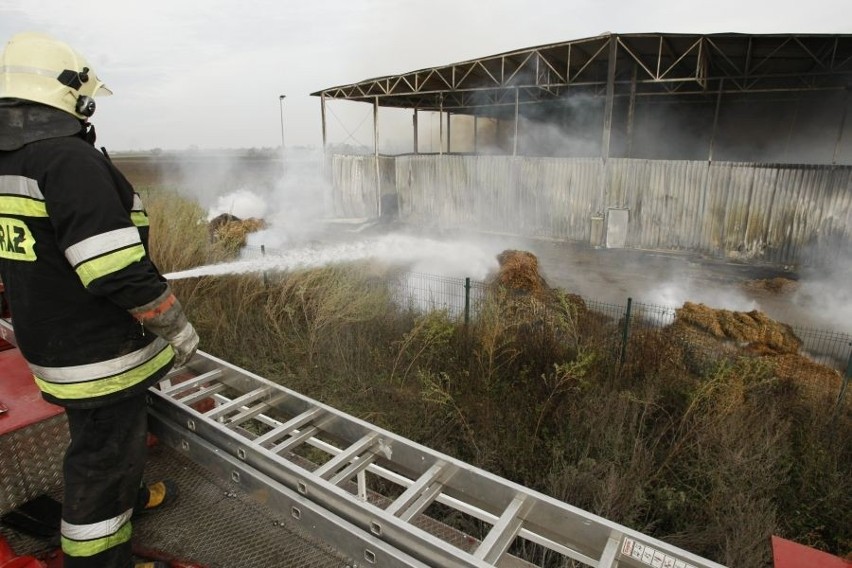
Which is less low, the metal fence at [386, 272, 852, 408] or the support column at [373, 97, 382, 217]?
the support column at [373, 97, 382, 217]

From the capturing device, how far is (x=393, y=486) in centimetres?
362

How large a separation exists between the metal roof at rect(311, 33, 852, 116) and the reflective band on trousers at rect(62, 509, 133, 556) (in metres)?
12.3

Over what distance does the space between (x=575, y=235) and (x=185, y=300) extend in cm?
997

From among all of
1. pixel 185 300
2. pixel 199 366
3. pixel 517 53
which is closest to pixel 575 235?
pixel 517 53

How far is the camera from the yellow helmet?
175 centimetres

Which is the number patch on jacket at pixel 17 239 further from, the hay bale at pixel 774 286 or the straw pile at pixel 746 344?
the hay bale at pixel 774 286

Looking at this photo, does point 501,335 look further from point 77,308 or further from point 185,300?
point 185,300

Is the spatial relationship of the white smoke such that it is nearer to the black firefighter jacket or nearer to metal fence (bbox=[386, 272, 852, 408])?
metal fence (bbox=[386, 272, 852, 408])

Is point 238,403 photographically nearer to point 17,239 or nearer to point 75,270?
point 75,270

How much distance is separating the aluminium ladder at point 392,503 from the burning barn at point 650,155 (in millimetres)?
11574

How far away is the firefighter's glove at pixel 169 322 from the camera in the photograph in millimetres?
1807

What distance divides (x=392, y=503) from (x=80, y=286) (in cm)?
141

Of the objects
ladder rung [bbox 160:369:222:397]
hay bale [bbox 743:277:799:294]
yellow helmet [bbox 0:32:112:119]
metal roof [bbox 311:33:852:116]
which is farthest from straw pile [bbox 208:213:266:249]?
hay bale [bbox 743:277:799:294]

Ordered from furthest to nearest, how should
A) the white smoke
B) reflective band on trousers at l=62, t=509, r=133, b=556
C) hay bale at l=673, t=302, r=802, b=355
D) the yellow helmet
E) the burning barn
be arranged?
1. the burning barn
2. the white smoke
3. hay bale at l=673, t=302, r=802, b=355
4. reflective band on trousers at l=62, t=509, r=133, b=556
5. the yellow helmet
